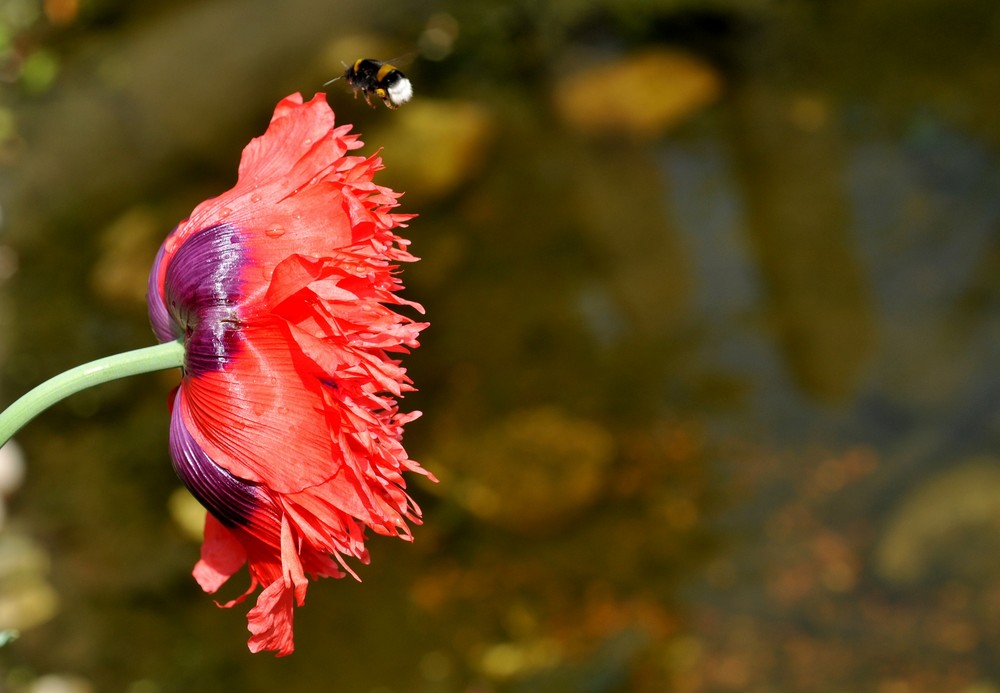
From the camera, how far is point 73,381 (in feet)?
3.14

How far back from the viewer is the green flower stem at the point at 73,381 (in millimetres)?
910

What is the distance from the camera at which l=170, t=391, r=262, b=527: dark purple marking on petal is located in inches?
42.2

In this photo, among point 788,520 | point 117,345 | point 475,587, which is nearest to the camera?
point 117,345

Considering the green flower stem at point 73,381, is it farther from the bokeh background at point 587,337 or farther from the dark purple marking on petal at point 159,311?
the bokeh background at point 587,337

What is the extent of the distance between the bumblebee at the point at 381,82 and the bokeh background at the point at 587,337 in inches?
85.2

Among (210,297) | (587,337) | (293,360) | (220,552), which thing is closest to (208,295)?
(210,297)

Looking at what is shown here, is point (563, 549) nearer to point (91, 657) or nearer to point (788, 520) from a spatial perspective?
point (788, 520)

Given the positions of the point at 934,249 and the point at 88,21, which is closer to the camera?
the point at 88,21

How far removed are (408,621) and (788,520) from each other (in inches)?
62.9

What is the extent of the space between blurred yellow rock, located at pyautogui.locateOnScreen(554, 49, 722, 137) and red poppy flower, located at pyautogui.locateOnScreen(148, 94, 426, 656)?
3.35m

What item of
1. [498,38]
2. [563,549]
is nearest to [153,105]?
[498,38]

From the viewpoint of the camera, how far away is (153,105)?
3.59 metres

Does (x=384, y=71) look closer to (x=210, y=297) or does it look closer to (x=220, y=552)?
(x=210, y=297)

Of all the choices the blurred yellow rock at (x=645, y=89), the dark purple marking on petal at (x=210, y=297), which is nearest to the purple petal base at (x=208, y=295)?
the dark purple marking on petal at (x=210, y=297)
